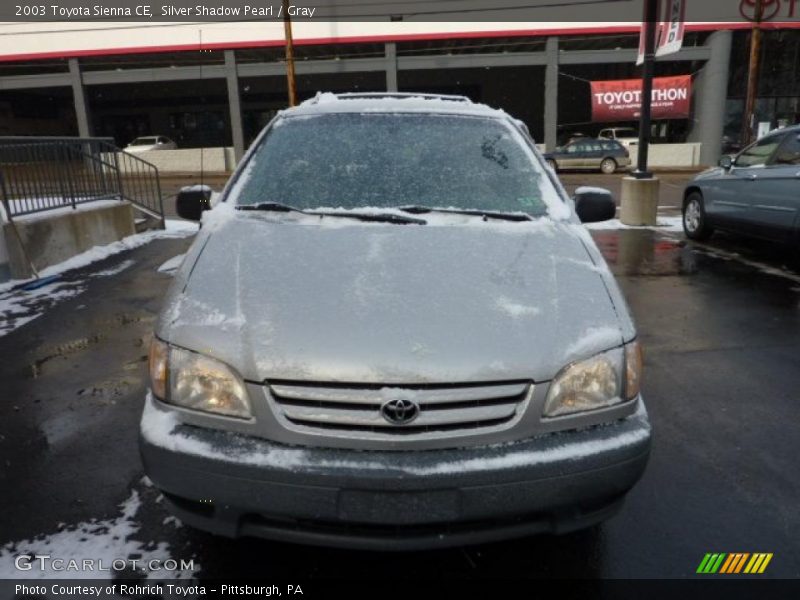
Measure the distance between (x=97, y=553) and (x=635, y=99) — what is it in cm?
2939

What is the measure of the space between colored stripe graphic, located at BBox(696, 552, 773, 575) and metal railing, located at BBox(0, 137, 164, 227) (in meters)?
7.29

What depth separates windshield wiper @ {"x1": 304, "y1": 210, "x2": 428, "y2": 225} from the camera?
2828mm

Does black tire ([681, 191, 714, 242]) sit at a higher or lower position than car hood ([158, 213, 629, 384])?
lower

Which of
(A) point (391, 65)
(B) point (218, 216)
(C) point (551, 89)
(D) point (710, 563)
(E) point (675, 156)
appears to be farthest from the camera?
(E) point (675, 156)

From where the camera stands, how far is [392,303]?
84.9 inches

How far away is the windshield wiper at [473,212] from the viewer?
2936 mm

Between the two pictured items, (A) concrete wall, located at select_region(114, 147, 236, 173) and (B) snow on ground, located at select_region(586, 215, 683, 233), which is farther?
(A) concrete wall, located at select_region(114, 147, 236, 173)

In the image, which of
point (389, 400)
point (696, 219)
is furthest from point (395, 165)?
point (696, 219)

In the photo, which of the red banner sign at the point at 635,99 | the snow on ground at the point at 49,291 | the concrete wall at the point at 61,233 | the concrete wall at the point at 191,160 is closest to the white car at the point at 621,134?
the red banner sign at the point at 635,99

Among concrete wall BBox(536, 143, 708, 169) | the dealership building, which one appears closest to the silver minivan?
the dealership building

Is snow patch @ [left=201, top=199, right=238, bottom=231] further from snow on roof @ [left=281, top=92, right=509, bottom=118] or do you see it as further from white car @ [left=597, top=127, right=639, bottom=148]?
white car @ [left=597, top=127, right=639, bottom=148]

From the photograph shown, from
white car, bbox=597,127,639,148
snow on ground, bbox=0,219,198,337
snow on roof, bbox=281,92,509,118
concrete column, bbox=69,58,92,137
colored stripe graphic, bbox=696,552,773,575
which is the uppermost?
concrete column, bbox=69,58,92,137

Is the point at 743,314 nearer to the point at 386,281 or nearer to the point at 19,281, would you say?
the point at 386,281

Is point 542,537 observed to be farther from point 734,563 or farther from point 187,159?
point 187,159
